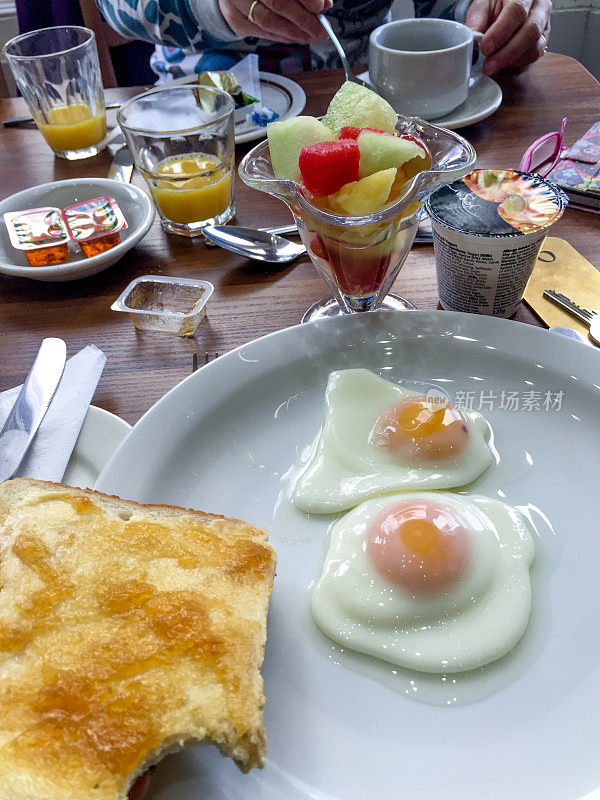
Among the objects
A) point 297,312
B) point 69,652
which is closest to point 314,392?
point 297,312

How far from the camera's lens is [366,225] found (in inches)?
41.8

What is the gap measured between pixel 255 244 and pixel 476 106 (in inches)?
34.3

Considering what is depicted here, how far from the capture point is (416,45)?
1.77 m

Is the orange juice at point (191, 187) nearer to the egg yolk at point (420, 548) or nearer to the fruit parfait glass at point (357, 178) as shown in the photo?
the fruit parfait glass at point (357, 178)

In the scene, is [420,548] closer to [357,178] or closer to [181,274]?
[357,178]

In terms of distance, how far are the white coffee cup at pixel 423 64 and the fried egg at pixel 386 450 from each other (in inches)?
39.5

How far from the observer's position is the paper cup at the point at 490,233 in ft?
3.63

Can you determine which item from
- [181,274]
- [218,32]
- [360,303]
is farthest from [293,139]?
[218,32]

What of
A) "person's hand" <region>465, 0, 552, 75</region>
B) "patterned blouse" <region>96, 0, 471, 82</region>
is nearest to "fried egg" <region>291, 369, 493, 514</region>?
"person's hand" <region>465, 0, 552, 75</region>

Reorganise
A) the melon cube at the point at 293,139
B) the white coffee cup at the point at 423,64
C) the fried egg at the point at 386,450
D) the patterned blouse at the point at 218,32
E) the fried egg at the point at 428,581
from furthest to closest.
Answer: the patterned blouse at the point at 218,32 → the white coffee cup at the point at 423,64 → the melon cube at the point at 293,139 → the fried egg at the point at 386,450 → the fried egg at the point at 428,581

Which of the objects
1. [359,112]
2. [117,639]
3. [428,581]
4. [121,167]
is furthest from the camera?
[121,167]

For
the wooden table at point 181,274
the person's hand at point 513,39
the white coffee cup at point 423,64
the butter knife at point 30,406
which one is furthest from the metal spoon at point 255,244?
the person's hand at point 513,39

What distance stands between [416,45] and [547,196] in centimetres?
86

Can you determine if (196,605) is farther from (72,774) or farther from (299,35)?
(299,35)
